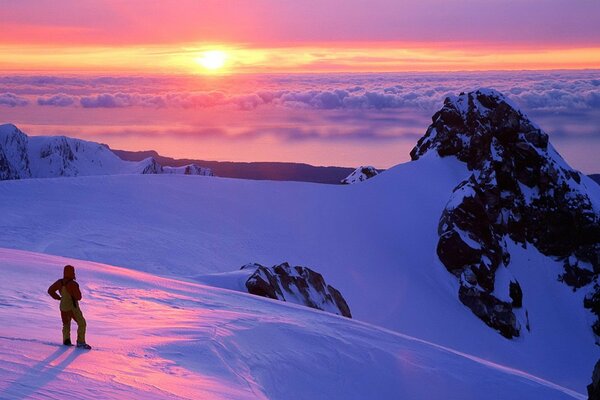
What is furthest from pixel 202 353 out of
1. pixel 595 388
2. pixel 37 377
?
pixel 595 388

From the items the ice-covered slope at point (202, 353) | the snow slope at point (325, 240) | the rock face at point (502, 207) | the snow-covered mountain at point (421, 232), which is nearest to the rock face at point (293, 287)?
the ice-covered slope at point (202, 353)

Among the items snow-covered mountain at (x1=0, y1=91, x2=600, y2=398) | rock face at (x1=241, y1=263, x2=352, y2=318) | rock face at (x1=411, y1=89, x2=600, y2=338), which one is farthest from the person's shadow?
rock face at (x1=411, y1=89, x2=600, y2=338)

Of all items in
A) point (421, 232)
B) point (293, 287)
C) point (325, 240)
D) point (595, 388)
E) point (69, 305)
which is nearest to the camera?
point (69, 305)

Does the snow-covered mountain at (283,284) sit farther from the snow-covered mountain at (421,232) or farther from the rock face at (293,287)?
the snow-covered mountain at (421,232)

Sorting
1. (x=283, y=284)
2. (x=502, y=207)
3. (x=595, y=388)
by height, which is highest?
(x=595, y=388)

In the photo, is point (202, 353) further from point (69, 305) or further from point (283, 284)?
point (283, 284)

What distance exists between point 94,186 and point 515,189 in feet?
121

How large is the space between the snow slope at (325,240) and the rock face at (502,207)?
1622 mm

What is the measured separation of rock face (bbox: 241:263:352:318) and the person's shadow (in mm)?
16950

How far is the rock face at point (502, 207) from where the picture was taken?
60.7m

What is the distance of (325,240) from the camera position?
61.7 m

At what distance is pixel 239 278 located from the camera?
31453 millimetres

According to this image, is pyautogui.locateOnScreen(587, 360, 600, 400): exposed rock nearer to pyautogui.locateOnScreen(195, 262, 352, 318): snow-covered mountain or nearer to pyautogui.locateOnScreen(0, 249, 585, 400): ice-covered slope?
pyautogui.locateOnScreen(0, 249, 585, 400): ice-covered slope

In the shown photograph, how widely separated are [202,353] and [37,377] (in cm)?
496
